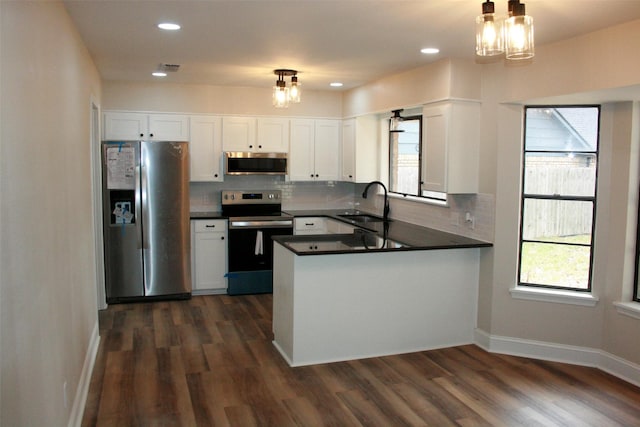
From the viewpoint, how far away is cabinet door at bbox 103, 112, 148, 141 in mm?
6230

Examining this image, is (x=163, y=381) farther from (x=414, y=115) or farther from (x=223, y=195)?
(x=414, y=115)

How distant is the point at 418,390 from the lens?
387 centimetres

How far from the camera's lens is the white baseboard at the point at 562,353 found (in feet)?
13.5

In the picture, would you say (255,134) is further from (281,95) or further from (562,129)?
(562,129)

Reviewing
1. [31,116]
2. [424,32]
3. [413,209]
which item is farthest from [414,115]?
[31,116]

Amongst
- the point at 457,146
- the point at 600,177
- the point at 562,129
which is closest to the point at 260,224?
the point at 457,146

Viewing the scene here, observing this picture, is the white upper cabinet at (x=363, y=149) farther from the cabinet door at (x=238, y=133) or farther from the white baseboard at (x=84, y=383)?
the white baseboard at (x=84, y=383)

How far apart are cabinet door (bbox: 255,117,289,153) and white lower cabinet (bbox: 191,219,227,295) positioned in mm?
1059

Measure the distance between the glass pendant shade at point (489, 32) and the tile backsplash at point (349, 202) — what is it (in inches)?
89.9

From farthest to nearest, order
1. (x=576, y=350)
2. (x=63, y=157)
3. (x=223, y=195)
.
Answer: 1. (x=223, y=195)
2. (x=576, y=350)
3. (x=63, y=157)

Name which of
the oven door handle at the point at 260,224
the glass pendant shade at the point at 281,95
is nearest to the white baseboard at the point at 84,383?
the oven door handle at the point at 260,224

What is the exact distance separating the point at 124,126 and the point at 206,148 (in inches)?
36.4

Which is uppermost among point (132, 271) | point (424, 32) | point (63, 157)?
point (424, 32)

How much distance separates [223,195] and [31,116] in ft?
15.1
